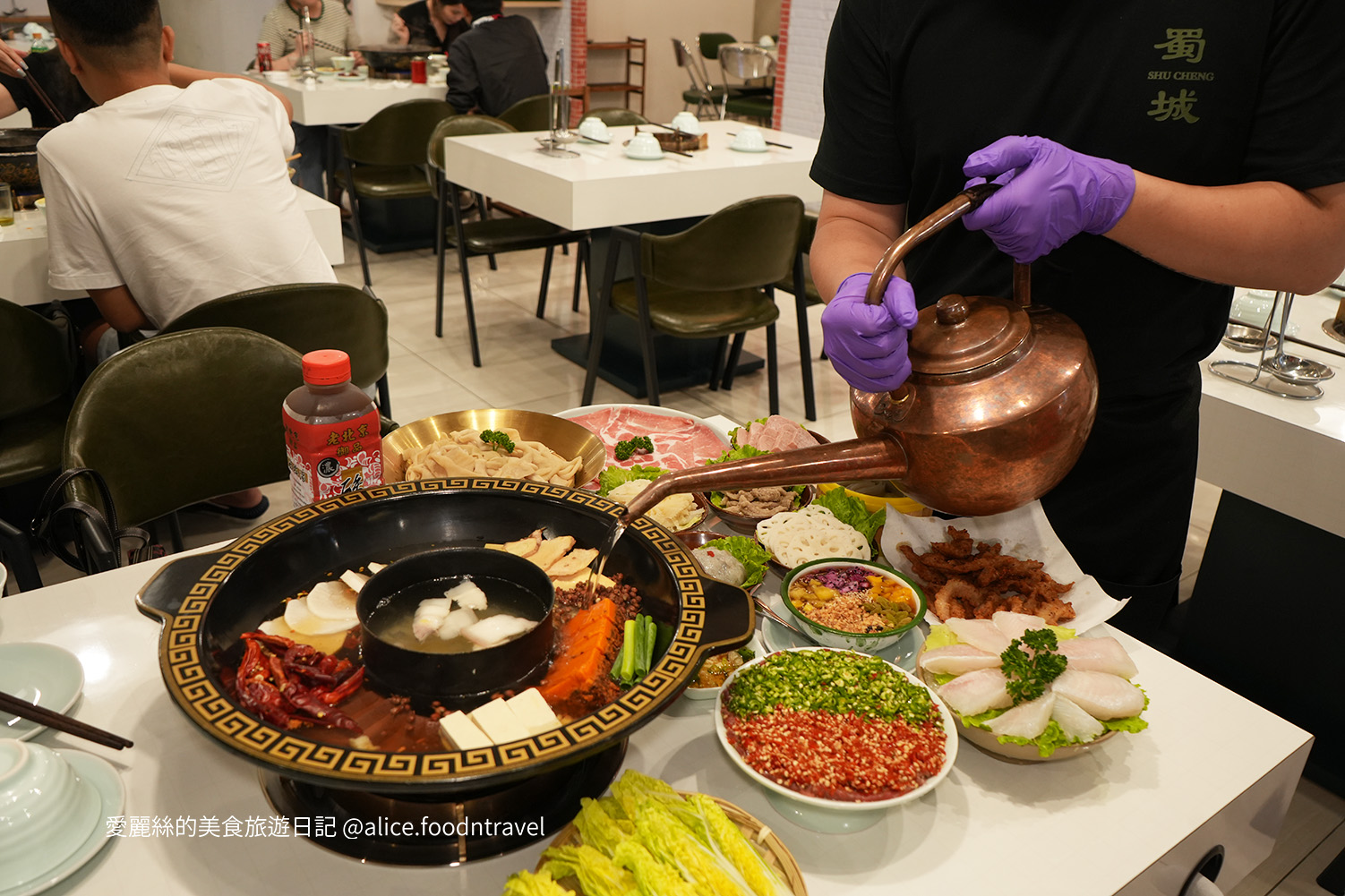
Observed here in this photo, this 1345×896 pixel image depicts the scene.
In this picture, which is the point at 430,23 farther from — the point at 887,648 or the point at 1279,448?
the point at 887,648

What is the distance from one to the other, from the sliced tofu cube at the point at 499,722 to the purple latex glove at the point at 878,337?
1.71 ft

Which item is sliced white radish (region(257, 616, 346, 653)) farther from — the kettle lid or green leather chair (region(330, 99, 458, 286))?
green leather chair (region(330, 99, 458, 286))

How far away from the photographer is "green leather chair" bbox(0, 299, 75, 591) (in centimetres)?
226

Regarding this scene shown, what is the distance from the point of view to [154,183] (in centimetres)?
235

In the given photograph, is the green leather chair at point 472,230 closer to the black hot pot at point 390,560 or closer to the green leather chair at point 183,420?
the green leather chair at point 183,420

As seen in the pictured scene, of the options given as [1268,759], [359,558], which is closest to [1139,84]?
[1268,759]

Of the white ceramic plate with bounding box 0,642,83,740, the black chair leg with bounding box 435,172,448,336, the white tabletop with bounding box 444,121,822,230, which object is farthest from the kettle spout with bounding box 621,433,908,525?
the black chair leg with bounding box 435,172,448,336

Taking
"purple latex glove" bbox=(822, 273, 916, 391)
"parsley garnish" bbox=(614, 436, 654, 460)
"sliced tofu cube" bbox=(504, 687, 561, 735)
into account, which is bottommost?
"parsley garnish" bbox=(614, 436, 654, 460)

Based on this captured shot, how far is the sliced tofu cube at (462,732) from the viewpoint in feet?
2.75

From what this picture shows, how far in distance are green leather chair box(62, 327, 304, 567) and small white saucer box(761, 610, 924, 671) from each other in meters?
1.09

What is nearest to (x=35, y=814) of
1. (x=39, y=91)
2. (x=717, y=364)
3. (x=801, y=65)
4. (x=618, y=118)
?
(x=39, y=91)

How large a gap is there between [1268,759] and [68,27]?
9.21ft

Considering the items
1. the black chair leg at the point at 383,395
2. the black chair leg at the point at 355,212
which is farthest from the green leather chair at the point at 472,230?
the black chair leg at the point at 383,395

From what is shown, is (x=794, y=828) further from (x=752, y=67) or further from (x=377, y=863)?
(x=752, y=67)
